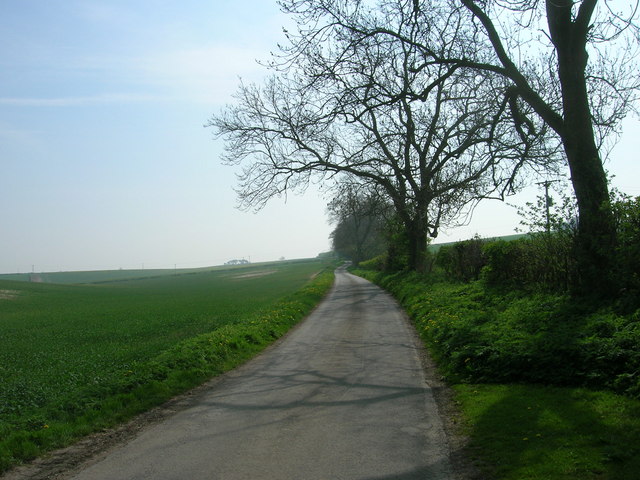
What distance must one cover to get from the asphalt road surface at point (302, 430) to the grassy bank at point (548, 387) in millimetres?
677

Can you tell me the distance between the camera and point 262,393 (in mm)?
8734

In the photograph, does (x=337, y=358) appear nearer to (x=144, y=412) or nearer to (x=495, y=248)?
(x=144, y=412)

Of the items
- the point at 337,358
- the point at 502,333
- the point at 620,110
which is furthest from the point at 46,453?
the point at 620,110

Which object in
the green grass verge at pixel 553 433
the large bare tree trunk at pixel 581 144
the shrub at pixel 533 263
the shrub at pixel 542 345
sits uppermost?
the large bare tree trunk at pixel 581 144

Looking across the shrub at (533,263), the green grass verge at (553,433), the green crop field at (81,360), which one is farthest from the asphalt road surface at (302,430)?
the shrub at (533,263)

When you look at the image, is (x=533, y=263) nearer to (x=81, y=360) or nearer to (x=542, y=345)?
(x=542, y=345)

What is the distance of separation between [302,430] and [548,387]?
366 cm

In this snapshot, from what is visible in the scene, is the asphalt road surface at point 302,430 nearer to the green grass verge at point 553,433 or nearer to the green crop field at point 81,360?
the green grass verge at point 553,433

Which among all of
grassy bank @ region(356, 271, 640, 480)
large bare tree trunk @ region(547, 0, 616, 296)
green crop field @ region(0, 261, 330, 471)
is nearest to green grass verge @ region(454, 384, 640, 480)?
grassy bank @ region(356, 271, 640, 480)

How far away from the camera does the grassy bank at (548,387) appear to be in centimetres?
493

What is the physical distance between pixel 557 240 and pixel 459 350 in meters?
4.75

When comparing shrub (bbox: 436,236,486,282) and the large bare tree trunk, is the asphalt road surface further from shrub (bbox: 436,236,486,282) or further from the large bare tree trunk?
shrub (bbox: 436,236,486,282)

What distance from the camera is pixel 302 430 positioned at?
6.50 metres

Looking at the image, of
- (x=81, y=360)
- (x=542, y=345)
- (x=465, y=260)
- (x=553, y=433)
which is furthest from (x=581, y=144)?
(x=81, y=360)
